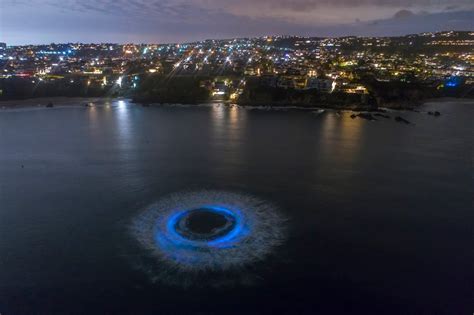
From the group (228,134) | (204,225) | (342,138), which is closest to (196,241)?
(204,225)

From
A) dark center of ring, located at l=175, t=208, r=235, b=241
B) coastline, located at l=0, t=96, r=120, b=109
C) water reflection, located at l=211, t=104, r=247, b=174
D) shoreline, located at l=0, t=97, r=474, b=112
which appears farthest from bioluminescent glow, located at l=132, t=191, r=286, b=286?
coastline, located at l=0, t=96, r=120, b=109

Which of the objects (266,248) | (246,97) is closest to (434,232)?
(266,248)

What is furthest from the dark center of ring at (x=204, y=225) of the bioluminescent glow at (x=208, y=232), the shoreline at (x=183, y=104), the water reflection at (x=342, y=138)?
the shoreline at (x=183, y=104)

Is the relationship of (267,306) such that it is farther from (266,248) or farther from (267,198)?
(267,198)

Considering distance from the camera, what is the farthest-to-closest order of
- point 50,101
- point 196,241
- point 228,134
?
point 50,101 < point 228,134 < point 196,241

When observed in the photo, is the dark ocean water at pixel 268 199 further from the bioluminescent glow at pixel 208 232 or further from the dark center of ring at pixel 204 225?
the dark center of ring at pixel 204 225

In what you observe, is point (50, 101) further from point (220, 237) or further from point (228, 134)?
point (220, 237)

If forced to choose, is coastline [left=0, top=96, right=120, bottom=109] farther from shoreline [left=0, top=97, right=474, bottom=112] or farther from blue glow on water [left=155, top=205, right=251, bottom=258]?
blue glow on water [left=155, top=205, right=251, bottom=258]
